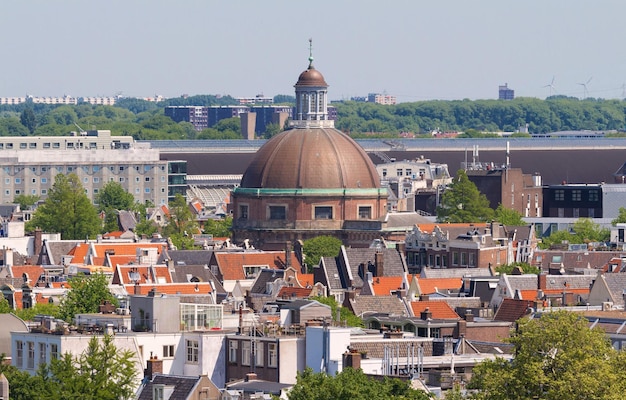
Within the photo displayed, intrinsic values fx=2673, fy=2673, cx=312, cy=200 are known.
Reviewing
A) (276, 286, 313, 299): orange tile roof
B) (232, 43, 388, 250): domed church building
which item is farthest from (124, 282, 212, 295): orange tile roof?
(232, 43, 388, 250): domed church building

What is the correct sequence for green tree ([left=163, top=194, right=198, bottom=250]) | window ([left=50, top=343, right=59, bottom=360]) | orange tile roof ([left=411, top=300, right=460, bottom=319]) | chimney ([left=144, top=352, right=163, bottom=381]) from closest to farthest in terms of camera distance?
chimney ([left=144, top=352, right=163, bottom=381]) → window ([left=50, top=343, right=59, bottom=360]) → orange tile roof ([left=411, top=300, right=460, bottom=319]) → green tree ([left=163, top=194, right=198, bottom=250])

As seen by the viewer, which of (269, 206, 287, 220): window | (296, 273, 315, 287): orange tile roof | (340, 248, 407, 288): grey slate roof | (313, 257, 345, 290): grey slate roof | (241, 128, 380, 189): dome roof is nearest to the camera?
(296, 273, 315, 287): orange tile roof

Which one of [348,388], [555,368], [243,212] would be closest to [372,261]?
[243,212]

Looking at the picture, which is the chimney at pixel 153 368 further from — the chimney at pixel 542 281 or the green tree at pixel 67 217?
the green tree at pixel 67 217

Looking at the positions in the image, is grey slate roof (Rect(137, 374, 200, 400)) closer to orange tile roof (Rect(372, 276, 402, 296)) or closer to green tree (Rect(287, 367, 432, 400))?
green tree (Rect(287, 367, 432, 400))

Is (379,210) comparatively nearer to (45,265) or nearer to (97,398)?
(45,265)

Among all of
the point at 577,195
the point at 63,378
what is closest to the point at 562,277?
the point at 63,378

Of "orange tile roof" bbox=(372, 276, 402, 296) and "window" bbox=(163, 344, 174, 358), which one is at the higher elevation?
"window" bbox=(163, 344, 174, 358)

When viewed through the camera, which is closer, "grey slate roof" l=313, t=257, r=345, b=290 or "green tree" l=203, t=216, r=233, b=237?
"grey slate roof" l=313, t=257, r=345, b=290
